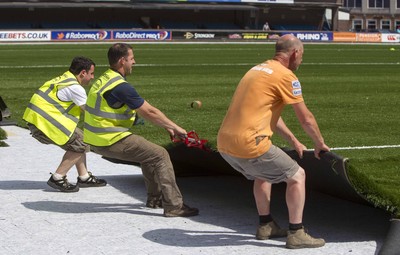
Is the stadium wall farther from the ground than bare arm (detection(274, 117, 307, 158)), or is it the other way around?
bare arm (detection(274, 117, 307, 158))

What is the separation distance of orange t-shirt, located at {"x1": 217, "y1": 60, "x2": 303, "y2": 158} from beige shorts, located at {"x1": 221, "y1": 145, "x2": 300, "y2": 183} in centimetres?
6

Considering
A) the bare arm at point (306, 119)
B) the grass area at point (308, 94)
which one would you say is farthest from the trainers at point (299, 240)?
the bare arm at point (306, 119)

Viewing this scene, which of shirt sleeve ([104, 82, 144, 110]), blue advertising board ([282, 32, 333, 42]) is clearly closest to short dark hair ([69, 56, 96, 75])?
shirt sleeve ([104, 82, 144, 110])

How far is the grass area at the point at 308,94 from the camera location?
12.4 m

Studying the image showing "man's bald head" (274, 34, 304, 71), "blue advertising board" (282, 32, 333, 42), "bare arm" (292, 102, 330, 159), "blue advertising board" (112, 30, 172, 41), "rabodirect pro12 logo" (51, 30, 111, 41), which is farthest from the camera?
"blue advertising board" (282, 32, 333, 42)

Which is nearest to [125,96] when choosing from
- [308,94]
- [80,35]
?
[308,94]

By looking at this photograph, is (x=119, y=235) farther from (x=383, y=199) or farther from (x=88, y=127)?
(x=383, y=199)

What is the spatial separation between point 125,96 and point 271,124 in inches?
71.8

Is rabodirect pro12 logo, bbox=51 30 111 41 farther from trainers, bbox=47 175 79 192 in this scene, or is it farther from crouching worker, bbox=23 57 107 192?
trainers, bbox=47 175 79 192

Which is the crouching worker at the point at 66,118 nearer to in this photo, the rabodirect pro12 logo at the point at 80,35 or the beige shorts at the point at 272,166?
the beige shorts at the point at 272,166

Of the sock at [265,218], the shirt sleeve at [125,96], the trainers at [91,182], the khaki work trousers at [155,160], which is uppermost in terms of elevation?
the shirt sleeve at [125,96]

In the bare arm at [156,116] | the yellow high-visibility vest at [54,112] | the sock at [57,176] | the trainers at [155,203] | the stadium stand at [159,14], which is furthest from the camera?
the stadium stand at [159,14]

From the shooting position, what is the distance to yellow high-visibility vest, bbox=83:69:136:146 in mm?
9188

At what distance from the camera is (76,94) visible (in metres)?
10.6
